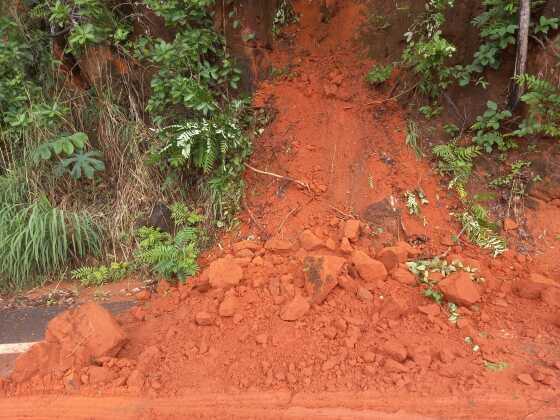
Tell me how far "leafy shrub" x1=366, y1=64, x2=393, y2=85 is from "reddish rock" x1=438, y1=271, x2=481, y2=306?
75.0 inches

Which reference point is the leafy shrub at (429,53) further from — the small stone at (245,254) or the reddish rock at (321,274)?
the small stone at (245,254)

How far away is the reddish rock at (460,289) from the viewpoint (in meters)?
2.85

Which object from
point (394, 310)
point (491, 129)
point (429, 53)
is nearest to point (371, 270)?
point (394, 310)

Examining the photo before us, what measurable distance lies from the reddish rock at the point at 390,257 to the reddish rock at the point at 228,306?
1051mm

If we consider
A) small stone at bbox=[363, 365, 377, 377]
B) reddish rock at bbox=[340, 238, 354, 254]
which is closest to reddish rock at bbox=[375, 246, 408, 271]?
reddish rock at bbox=[340, 238, 354, 254]

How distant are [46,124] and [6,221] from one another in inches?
39.9

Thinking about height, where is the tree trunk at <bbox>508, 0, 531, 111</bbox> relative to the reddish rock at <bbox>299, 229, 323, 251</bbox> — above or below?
above

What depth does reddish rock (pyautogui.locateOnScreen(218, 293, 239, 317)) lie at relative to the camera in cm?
308

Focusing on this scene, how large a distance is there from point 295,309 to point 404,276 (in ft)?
2.57

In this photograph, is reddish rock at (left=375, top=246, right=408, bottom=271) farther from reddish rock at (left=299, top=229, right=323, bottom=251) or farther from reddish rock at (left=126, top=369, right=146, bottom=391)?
reddish rock at (left=126, top=369, right=146, bottom=391)

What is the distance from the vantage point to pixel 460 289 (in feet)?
9.36

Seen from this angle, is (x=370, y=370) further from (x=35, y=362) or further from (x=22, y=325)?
A: (x=22, y=325)

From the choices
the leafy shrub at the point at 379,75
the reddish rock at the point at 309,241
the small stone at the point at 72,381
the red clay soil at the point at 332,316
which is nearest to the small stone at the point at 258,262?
the red clay soil at the point at 332,316

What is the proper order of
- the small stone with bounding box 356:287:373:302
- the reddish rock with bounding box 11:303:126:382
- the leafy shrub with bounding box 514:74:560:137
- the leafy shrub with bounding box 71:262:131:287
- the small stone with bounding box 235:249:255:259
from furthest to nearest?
the leafy shrub with bounding box 71:262:131:287 → the small stone with bounding box 235:249:255:259 → the leafy shrub with bounding box 514:74:560:137 → the small stone with bounding box 356:287:373:302 → the reddish rock with bounding box 11:303:126:382
